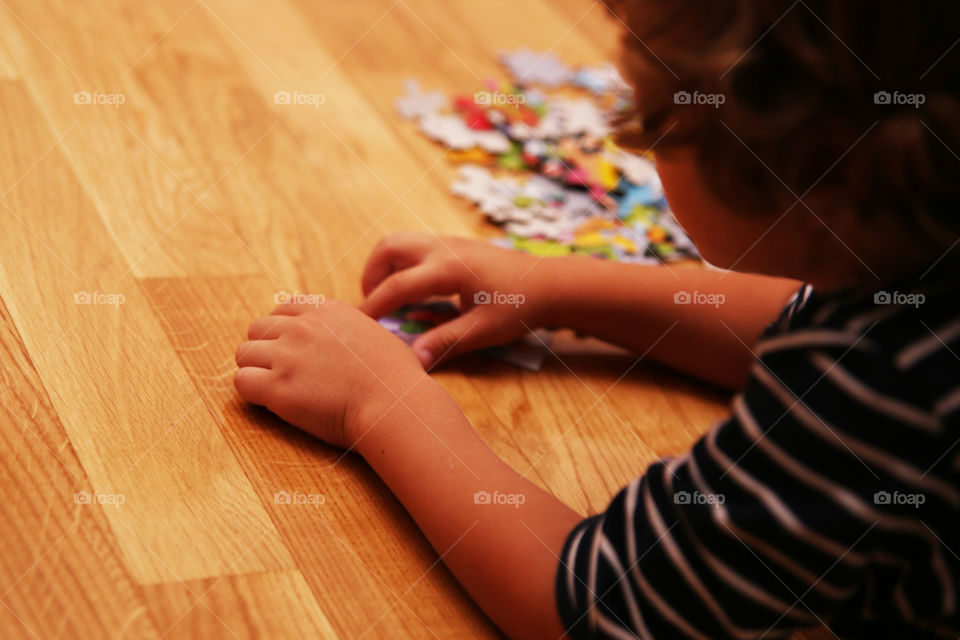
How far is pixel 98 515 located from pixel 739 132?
657 millimetres

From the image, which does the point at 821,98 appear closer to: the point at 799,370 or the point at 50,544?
the point at 799,370

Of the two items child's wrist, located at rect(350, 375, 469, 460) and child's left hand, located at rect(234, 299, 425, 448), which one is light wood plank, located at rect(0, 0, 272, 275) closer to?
child's left hand, located at rect(234, 299, 425, 448)

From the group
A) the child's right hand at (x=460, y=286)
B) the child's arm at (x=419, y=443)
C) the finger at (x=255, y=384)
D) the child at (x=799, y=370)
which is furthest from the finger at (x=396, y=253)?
the child at (x=799, y=370)

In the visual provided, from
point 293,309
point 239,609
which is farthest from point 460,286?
point 239,609

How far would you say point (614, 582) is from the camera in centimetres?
78

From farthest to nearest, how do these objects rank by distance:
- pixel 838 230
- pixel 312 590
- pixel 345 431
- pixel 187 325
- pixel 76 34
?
pixel 76 34 → pixel 187 325 → pixel 345 431 → pixel 312 590 → pixel 838 230

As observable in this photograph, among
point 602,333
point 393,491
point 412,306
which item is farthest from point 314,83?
point 393,491

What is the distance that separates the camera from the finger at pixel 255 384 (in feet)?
3.44

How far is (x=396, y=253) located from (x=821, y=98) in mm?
633

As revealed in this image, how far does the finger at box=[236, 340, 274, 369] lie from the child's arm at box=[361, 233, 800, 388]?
0.15 metres

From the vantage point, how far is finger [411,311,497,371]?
3.80 ft

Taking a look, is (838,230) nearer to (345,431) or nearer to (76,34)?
(345,431)

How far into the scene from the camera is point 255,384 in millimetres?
1051

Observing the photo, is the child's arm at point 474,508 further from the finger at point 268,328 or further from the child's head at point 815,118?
the child's head at point 815,118
